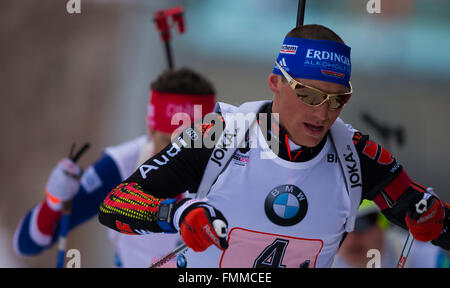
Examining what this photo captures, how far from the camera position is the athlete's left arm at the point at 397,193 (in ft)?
6.67

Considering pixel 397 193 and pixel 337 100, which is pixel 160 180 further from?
pixel 397 193

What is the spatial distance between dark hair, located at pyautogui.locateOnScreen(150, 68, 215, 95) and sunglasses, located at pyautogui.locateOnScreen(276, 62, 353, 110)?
128 cm

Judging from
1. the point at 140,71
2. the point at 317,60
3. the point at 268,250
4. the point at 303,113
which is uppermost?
the point at 317,60

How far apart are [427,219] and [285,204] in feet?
1.55

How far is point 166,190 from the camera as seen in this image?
1.94 meters

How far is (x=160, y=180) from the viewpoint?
1924mm

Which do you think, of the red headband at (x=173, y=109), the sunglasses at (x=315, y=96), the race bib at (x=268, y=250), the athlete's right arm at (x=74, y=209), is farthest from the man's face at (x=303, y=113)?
the athlete's right arm at (x=74, y=209)

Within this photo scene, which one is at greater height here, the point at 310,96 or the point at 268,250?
the point at 310,96

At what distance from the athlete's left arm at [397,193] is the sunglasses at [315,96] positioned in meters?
0.25

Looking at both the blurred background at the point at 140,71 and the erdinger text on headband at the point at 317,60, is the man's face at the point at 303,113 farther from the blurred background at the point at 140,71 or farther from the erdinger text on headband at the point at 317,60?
the blurred background at the point at 140,71

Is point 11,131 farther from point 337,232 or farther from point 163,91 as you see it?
point 337,232

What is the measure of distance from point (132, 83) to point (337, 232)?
16.7 feet

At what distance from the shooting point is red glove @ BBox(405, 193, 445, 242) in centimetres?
201

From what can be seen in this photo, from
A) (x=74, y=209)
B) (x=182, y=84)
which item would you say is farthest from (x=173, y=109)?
(x=74, y=209)
